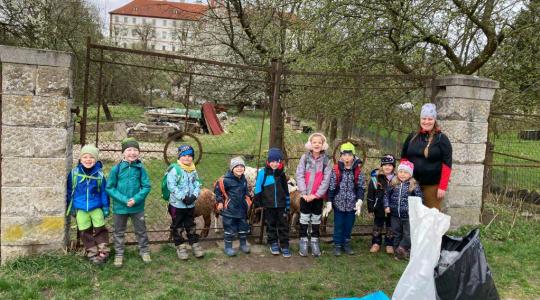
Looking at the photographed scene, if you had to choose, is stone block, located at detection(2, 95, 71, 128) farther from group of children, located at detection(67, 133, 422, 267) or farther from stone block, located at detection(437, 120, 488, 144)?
stone block, located at detection(437, 120, 488, 144)

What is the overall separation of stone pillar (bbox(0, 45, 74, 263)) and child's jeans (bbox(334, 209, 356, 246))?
3009mm

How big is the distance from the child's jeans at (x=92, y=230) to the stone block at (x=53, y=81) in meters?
1.19

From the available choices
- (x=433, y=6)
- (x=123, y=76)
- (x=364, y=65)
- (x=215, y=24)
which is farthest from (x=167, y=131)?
(x=433, y=6)

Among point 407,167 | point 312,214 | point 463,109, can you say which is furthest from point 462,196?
point 312,214

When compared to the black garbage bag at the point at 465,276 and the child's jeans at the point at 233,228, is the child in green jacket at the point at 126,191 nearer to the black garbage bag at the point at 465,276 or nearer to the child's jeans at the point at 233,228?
the child's jeans at the point at 233,228

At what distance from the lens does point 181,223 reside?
4.51 m

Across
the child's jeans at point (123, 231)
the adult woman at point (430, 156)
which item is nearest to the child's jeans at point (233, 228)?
the child's jeans at point (123, 231)

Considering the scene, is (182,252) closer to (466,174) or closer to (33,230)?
(33,230)

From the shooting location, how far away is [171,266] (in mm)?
4277

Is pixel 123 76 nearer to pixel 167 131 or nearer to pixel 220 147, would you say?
pixel 167 131

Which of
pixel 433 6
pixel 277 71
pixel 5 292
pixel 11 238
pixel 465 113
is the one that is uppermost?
pixel 433 6

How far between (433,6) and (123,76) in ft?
41.0

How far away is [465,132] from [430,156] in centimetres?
107


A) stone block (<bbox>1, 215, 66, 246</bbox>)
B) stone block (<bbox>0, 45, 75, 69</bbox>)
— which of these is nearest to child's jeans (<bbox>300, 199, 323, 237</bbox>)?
stone block (<bbox>1, 215, 66, 246</bbox>)
